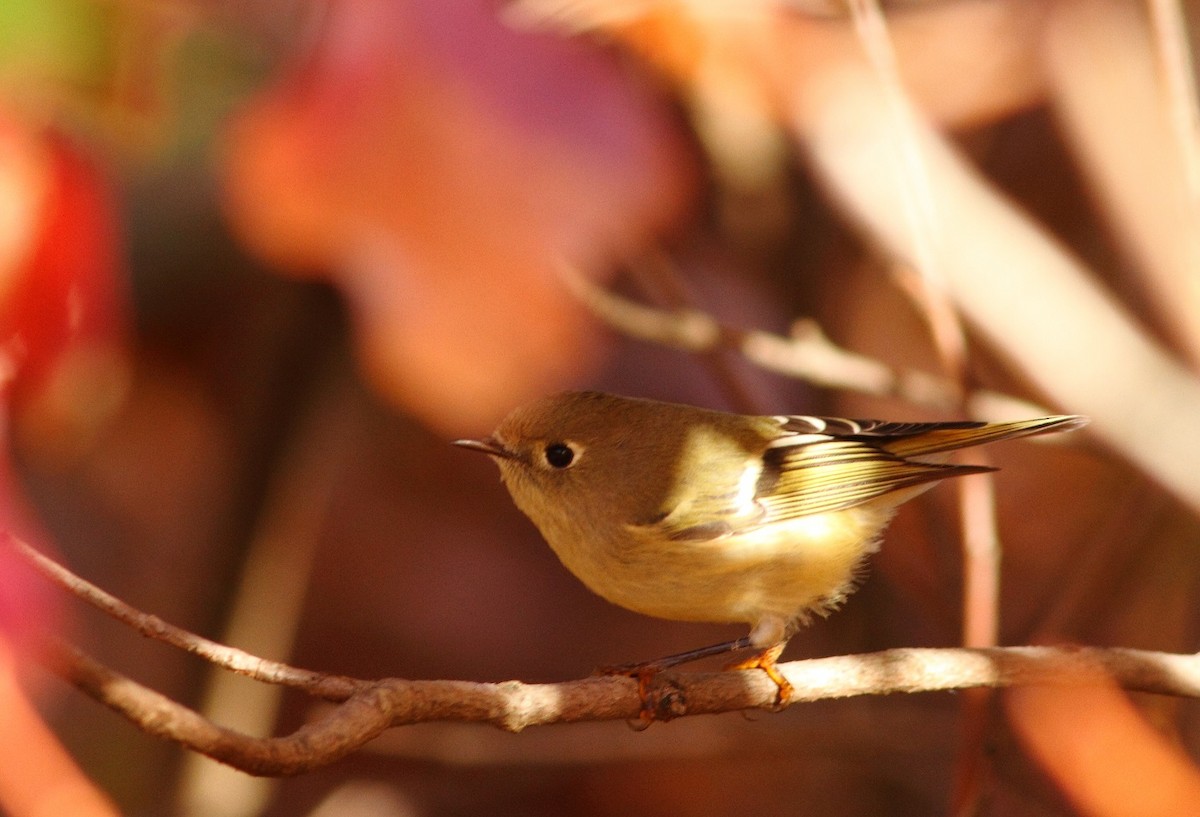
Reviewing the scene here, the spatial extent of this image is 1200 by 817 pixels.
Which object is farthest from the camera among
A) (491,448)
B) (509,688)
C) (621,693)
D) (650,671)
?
(491,448)

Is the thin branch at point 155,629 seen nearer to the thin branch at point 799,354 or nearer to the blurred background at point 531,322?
the blurred background at point 531,322

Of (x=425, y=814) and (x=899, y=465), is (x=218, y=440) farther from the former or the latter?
(x=899, y=465)

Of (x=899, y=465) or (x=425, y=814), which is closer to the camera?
(x=899, y=465)

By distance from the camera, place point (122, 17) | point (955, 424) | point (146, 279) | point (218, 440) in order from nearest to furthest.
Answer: point (122, 17)
point (955, 424)
point (146, 279)
point (218, 440)

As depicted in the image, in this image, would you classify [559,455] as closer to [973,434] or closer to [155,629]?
[973,434]

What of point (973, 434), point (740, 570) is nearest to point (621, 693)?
point (740, 570)

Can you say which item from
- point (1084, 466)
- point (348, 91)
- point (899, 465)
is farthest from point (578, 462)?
point (1084, 466)

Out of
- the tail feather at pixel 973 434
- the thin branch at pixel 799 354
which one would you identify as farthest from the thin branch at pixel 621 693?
the thin branch at pixel 799 354
